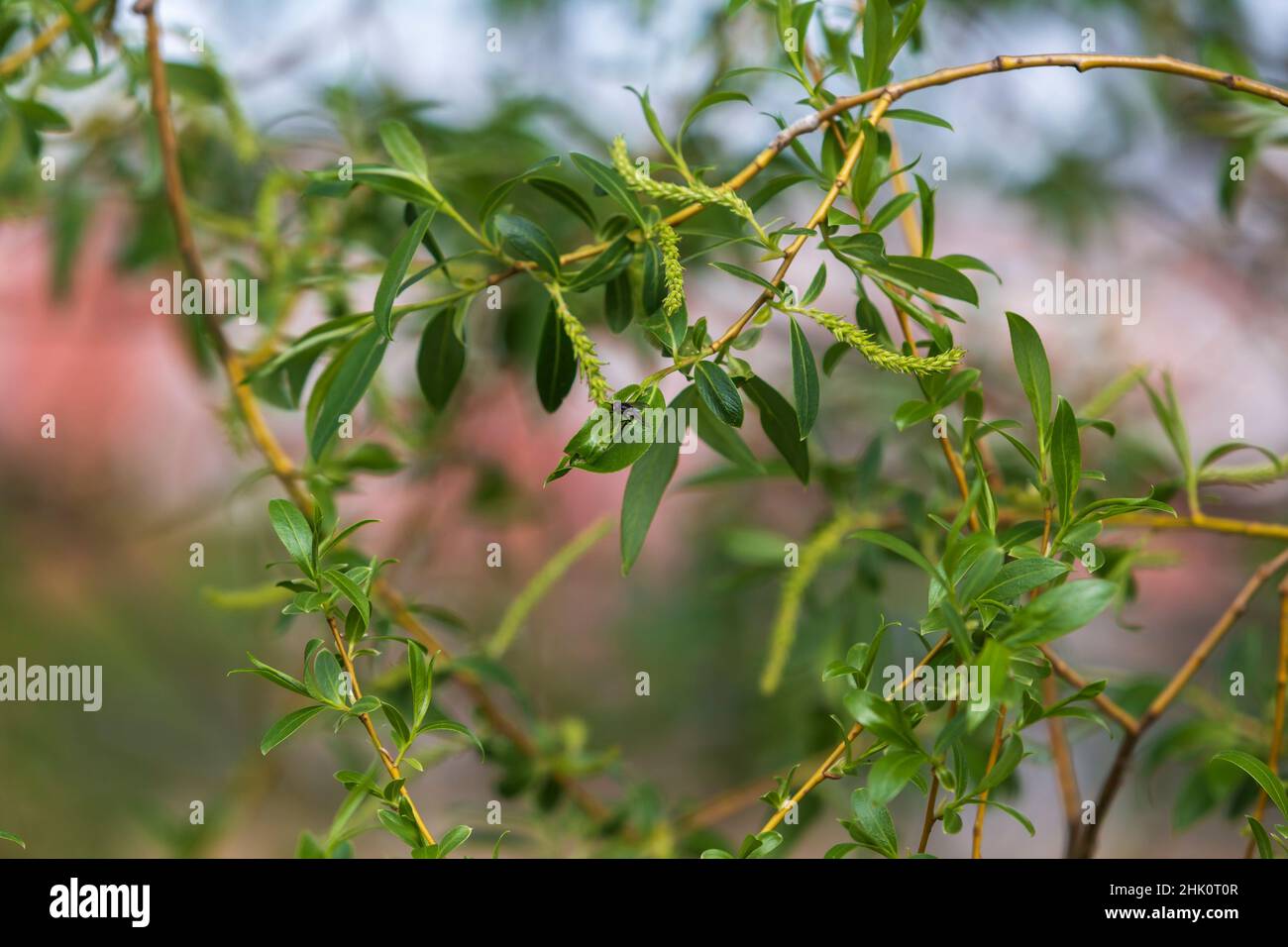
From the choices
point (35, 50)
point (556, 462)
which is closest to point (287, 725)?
point (35, 50)

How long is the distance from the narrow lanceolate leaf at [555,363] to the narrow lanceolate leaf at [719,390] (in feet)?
0.23

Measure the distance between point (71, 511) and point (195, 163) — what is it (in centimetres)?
61

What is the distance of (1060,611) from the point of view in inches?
9.1

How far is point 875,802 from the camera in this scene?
236 mm

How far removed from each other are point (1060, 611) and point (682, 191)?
5.5 inches

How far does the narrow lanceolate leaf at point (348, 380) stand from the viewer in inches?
12.6

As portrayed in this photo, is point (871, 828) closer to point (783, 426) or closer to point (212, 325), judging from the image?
point (783, 426)

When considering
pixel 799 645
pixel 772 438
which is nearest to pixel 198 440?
pixel 799 645

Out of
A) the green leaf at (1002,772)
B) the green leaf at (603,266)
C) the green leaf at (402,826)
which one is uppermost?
the green leaf at (603,266)

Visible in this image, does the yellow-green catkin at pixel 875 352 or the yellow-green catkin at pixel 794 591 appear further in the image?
the yellow-green catkin at pixel 794 591

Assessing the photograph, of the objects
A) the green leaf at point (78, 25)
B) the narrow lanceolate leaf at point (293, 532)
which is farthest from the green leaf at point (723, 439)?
the green leaf at point (78, 25)

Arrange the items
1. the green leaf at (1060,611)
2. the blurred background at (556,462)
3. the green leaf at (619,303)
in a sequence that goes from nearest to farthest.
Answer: the green leaf at (1060,611), the green leaf at (619,303), the blurred background at (556,462)

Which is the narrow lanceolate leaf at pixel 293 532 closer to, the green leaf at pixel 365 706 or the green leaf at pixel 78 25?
the green leaf at pixel 365 706
